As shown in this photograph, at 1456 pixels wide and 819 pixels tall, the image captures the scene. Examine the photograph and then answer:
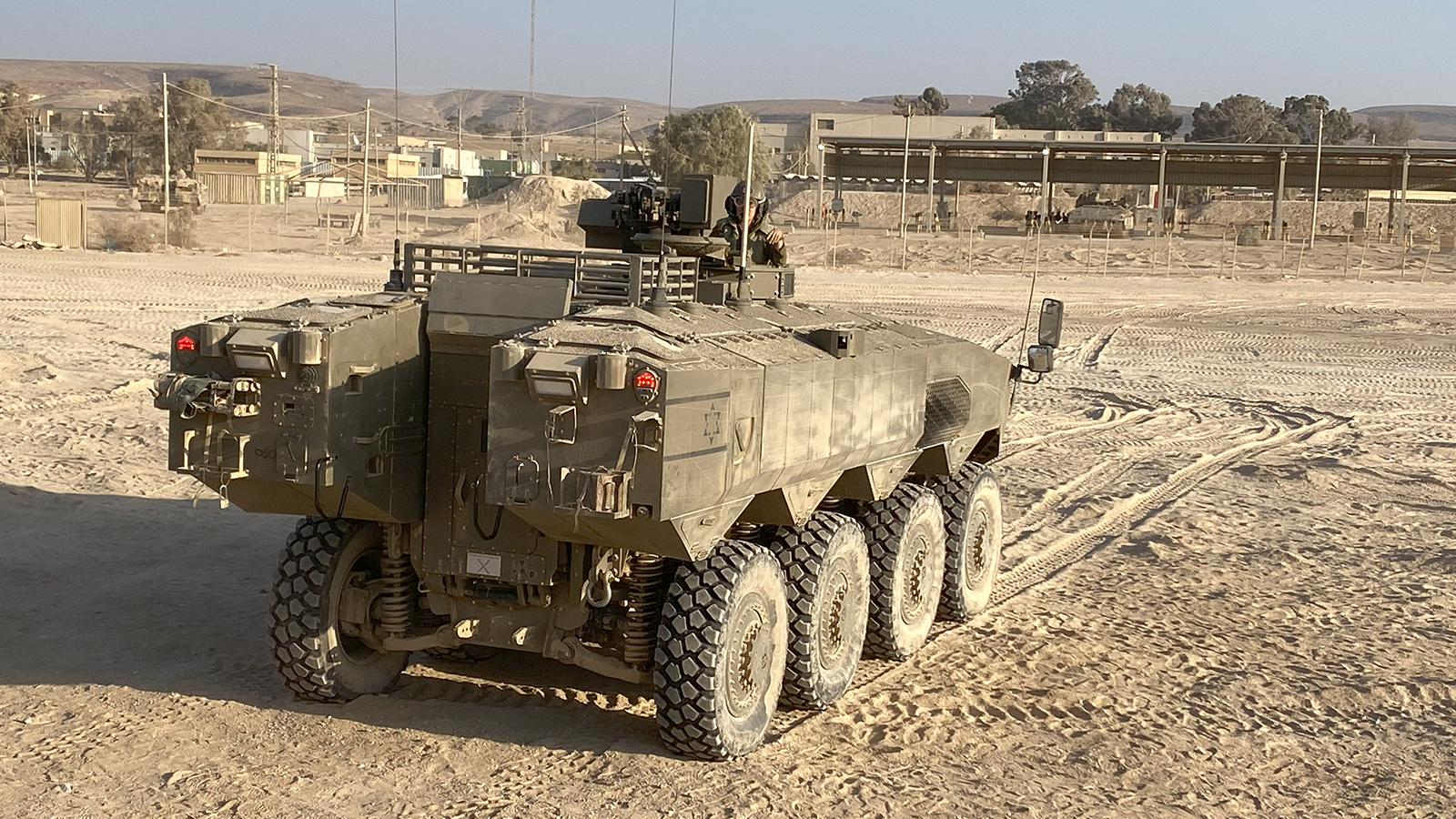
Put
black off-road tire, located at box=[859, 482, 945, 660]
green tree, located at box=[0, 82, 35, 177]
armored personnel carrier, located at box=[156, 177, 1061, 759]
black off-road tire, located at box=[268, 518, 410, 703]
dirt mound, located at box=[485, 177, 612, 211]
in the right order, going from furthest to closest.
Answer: green tree, located at box=[0, 82, 35, 177]
dirt mound, located at box=[485, 177, 612, 211]
black off-road tire, located at box=[859, 482, 945, 660]
black off-road tire, located at box=[268, 518, 410, 703]
armored personnel carrier, located at box=[156, 177, 1061, 759]

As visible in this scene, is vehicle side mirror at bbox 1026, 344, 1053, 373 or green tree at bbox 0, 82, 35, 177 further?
green tree at bbox 0, 82, 35, 177

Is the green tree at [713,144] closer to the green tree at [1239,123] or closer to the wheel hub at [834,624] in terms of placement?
the wheel hub at [834,624]

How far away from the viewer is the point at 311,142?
87188mm

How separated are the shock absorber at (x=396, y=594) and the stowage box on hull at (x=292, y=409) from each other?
1.45 ft

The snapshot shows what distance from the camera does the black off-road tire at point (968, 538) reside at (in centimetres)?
950

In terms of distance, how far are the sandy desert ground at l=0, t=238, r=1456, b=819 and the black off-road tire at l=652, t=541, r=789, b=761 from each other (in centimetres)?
17

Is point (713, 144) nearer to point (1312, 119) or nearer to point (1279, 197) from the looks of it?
point (1279, 197)

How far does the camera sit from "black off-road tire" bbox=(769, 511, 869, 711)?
7449mm

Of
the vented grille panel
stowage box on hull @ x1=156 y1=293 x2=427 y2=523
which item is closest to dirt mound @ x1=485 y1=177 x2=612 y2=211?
the vented grille panel

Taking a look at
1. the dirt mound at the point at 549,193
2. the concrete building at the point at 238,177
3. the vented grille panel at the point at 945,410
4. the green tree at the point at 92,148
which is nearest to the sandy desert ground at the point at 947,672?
the vented grille panel at the point at 945,410

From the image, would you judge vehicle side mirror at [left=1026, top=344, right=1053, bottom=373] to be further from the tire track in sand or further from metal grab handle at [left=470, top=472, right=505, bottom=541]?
metal grab handle at [left=470, top=472, right=505, bottom=541]

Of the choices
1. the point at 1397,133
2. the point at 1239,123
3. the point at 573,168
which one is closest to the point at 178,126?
the point at 573,168

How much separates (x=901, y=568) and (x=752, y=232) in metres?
2.04

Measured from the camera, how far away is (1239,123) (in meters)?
103
